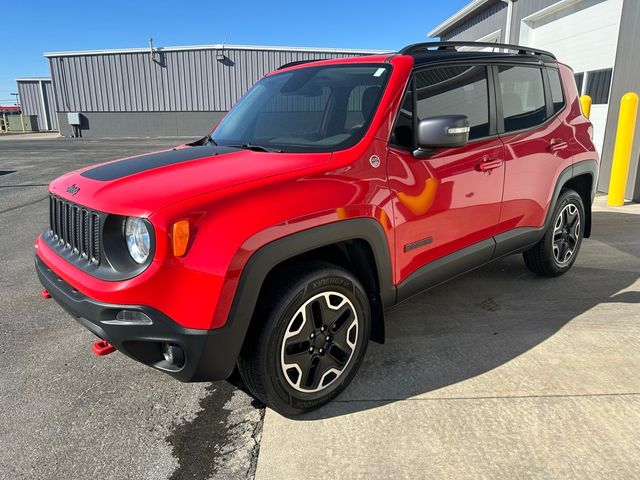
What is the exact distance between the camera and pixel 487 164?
10.8 ft

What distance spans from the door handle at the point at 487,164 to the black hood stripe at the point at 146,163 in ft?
5.22

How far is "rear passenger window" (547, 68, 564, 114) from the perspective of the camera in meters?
4.11

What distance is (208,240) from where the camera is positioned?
2047 millimetres

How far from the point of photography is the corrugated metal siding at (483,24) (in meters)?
11.8

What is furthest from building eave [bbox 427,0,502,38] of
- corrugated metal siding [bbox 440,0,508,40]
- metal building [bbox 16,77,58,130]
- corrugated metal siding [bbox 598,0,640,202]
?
metal building [bbox 16,77,58,130]

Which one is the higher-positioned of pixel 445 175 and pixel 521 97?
pixel 521 97

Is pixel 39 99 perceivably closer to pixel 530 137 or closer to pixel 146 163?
pixel 146 163

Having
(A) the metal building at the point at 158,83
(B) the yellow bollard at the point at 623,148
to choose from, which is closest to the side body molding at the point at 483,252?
(B) the yellow bollard at the point at 623,148

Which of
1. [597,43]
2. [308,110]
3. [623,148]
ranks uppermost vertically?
[597,43]

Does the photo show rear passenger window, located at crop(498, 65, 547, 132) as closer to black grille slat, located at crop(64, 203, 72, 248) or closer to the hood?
the hood

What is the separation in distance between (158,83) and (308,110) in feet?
94.2

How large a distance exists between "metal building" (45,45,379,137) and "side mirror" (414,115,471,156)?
26742mm

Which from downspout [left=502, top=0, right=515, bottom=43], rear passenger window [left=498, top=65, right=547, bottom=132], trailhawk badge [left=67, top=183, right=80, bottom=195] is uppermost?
downspout [left=502, top=0, right=515, bottom=43]

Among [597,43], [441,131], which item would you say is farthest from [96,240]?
[597,43]
